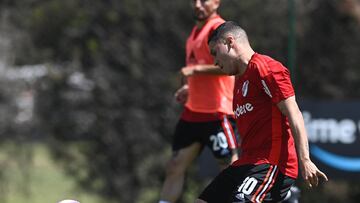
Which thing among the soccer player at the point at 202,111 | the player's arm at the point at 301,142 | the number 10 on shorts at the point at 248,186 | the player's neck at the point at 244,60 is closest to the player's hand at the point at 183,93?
the soccer player at the point at 202,111

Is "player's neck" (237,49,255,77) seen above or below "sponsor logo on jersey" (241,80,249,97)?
above

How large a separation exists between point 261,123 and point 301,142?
0.49 metres

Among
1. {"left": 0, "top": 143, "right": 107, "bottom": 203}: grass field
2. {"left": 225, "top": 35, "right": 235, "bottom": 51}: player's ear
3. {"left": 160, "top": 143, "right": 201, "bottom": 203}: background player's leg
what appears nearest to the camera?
{"left": 225, "top": 35, "right": 235, "bottom": 51}: player's ear

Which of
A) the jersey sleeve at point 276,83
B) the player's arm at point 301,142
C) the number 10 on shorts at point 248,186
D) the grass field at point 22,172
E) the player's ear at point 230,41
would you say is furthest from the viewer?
the grass field at point 22,172

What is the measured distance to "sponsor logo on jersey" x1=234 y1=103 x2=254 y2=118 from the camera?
6.75 metres

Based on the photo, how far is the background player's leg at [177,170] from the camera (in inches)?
352

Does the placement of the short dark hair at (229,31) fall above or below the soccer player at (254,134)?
above

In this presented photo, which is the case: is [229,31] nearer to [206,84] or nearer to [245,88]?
[245,88]

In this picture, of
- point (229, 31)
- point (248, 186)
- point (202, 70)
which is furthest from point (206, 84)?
point (248, 186)

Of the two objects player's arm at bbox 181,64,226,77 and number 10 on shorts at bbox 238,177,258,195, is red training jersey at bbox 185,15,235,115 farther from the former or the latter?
number 10 on shorts at bbox 238,177,258,195

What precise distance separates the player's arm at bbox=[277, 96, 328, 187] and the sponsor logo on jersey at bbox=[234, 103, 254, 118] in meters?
0.31

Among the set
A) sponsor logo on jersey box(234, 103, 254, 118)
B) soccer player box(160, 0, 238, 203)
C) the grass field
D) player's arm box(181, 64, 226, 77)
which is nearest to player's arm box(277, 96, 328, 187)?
sponsor logo on jersey box(234, 103, 254, 118)

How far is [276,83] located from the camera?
6465 mm

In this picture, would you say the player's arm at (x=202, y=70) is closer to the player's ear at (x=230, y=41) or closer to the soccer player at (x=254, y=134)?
the soccer player at (x=254, y=134)
